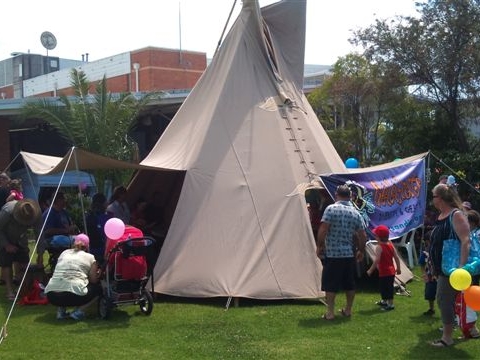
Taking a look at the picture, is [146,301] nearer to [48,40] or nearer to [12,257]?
[12,257]

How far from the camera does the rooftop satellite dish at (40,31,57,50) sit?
33.8m

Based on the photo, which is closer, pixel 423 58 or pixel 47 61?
pixel 423 58

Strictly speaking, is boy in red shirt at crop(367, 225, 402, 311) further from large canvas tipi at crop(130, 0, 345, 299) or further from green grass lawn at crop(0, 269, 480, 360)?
large canvas tipi at crop(130, 0, 345, 299)

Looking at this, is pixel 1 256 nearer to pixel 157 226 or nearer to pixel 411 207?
pixel 157 226

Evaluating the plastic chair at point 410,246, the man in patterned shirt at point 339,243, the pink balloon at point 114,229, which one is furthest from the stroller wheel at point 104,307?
the plastic chair at point 410,246

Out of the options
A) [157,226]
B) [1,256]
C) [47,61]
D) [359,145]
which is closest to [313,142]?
[157,226]

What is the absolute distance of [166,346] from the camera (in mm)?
6391

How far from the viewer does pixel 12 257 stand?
889 centimetres

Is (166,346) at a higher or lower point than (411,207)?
lower

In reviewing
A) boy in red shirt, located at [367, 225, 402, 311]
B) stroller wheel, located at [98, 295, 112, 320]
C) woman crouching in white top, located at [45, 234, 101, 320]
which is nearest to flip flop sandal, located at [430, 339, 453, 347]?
boy in red shirt, located at [367, 225, 402, 311]

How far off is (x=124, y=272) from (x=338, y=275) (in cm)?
264

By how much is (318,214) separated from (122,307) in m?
3.58

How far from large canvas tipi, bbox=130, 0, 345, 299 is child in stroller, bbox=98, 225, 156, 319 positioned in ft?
3.06

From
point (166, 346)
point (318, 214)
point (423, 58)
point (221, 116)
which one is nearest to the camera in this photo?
point (166, 346)
